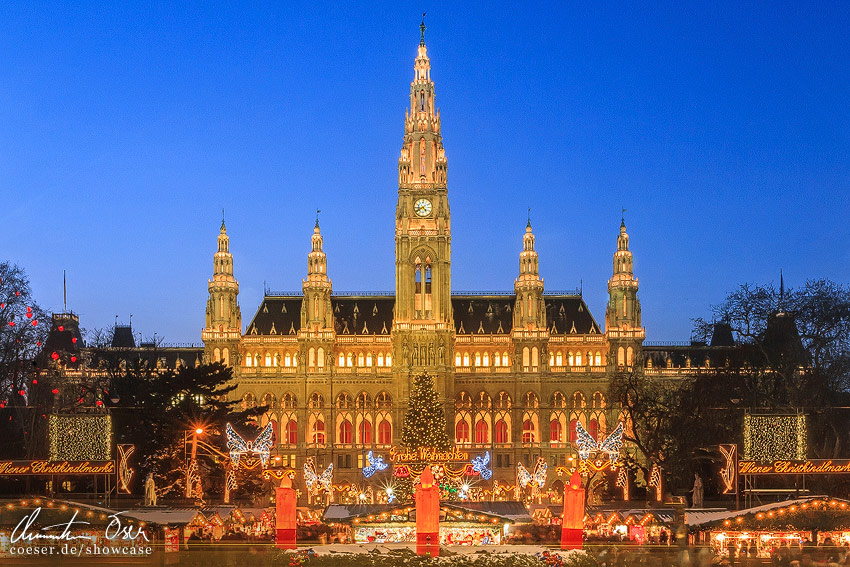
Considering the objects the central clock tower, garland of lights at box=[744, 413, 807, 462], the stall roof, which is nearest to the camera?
Result: the stall roof

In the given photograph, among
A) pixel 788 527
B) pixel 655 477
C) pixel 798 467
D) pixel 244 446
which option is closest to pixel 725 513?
pixel 788 527

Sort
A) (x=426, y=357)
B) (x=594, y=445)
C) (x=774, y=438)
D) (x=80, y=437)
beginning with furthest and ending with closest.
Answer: (x=426, y=357) < (x=594, y=445) < (x=774, y=438) < (x=80, y=437)

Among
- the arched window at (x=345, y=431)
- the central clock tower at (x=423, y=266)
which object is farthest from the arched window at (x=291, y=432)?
the central clock tower at (x=423, y=266)

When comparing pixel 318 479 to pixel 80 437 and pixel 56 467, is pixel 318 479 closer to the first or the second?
pixel 80 437

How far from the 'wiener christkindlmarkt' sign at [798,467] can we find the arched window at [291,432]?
249ft

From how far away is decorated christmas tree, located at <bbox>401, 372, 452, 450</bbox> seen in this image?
4286 inches

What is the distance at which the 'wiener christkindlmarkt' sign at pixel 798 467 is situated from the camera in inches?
2463

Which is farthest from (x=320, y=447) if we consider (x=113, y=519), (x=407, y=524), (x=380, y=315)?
(x=113, y=519)

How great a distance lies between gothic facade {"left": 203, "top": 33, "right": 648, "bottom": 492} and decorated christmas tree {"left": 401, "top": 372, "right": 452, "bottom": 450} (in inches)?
658

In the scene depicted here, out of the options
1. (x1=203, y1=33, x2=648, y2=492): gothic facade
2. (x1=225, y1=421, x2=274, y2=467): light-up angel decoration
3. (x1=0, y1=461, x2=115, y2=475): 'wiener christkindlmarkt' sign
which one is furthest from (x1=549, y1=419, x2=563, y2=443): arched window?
(x1=0, y1=461, x2=115, y2=475): 'wiener christkindlmarkt' sign

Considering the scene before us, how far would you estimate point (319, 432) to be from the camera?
132750 millimetres

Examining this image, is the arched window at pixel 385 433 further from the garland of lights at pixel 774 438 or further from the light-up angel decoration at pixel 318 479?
the garland of lights at pixel 774 438

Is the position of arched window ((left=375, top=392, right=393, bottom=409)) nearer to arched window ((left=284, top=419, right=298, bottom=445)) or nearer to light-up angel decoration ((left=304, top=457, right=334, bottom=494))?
arched window ((left=284, top=419, right=298, bottom=445))

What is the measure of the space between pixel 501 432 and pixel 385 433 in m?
13.3
